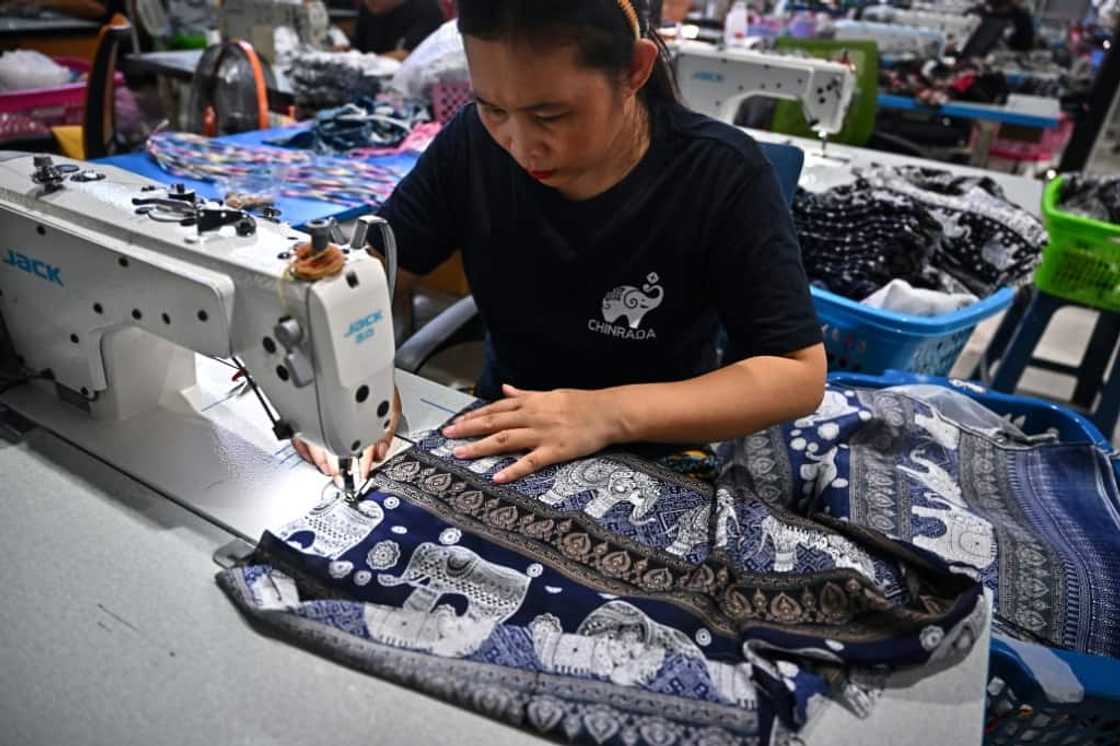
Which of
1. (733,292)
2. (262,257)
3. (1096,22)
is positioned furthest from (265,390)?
(1096,22)

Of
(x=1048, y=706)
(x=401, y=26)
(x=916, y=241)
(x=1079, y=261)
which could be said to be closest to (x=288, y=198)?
(x=916, y=241)

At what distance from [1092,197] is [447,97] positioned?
2.00 meters

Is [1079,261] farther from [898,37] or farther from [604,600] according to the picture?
[898,37]

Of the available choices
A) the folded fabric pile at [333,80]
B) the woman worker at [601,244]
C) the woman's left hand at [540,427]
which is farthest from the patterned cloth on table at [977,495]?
the folded fabric pile at [333,80]

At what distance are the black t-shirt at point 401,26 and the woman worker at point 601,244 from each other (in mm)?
2771

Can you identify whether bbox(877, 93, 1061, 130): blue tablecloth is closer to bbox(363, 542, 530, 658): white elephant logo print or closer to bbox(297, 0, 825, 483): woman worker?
bbox(297, 0, 825, 483): woman worker

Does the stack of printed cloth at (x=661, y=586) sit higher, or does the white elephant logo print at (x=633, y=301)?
the white elephant logo print at (x=633, y=301)

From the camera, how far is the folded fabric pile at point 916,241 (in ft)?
6.09

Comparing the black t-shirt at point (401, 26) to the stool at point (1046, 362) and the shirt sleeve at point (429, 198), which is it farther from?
the stool at point (1046, 362)

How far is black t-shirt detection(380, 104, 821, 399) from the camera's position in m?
1.11

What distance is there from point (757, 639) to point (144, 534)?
0.69 metres

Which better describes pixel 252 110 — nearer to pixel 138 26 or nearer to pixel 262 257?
pixel 262 257

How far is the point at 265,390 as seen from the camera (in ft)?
2.88

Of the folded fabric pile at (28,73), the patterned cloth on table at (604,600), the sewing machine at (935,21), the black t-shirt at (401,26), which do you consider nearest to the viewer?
the patterned cloth on table at (604,600)
